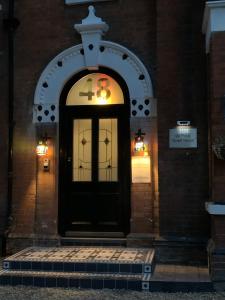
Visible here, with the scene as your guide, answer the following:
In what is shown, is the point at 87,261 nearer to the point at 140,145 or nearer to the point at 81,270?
the point at 81,270

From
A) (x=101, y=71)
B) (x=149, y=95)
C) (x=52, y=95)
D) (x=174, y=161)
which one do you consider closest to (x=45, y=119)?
(x=52, y=95)

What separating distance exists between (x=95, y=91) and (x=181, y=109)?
162cm

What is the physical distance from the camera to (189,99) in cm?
732

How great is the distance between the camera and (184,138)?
23.8 feet

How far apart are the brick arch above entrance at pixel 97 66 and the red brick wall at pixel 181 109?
0.38 m

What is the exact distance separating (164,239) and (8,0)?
16.1 feet

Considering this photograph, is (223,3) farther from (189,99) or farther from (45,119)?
(45,119)

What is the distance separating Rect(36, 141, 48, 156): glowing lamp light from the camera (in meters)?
7.88

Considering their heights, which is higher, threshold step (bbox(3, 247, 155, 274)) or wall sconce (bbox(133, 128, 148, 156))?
wall sconce (bbox(133, 128, 148, 156))

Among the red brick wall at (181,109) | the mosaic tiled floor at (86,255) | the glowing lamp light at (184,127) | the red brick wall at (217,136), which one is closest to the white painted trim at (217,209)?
the red brick wall at (217,136)

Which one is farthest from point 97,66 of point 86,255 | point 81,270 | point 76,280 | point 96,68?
point 76,280

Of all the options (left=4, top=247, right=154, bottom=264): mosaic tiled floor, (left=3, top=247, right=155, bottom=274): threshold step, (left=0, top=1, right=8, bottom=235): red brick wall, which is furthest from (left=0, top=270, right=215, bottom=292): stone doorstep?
(left=0, top=1, right=8, bottom=235): red brick wall

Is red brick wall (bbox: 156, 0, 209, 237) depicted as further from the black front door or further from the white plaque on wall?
the black front door

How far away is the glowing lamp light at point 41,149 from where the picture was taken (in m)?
7.88
